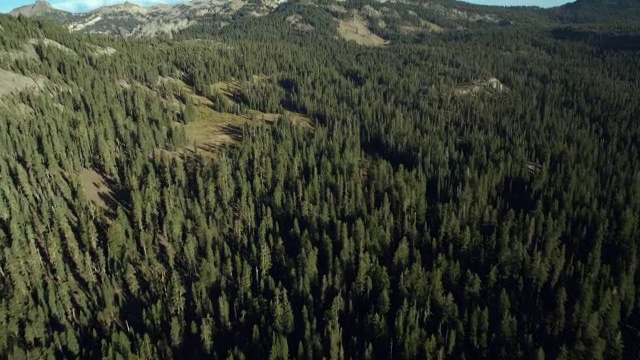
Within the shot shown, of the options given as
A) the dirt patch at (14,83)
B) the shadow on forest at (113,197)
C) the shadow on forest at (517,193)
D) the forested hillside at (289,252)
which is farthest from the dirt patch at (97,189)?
the shadow on forest at (517,193)

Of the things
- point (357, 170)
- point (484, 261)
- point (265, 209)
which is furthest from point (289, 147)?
point (484, 261)

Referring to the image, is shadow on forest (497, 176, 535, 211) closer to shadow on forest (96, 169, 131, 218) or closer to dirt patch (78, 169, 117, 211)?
shadow on forest (96, 169, 131, 218)

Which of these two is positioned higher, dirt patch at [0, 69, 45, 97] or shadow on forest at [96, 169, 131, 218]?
dirt patch at [0, 69, 45, 97]

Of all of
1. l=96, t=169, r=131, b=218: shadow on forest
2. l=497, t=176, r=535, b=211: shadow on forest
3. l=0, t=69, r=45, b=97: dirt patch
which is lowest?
l=497, t=176, r=535, b=211: shadow on forest

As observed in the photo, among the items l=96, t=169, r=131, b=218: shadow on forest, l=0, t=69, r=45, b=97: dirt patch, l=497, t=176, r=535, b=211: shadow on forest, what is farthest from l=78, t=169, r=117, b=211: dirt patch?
l=497, t=176, r=535, b=211: shadow on forest

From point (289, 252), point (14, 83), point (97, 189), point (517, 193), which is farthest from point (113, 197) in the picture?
point (517, 193)

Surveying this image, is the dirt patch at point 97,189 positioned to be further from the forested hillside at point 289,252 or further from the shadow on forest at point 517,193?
the shadow on forest at point 517,193

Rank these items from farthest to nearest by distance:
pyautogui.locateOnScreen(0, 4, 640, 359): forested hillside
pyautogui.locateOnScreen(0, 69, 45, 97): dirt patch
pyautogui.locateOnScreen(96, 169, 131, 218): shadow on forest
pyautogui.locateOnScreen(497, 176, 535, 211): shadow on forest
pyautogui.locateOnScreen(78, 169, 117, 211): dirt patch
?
pyautogui.locateOnScreen(0, 69, 45, 97): dirt patch, pyautogui.locateOnScreen(497, 176, 535, 211): shadow on forest, pyautogui.locateOnScreen(78, 169, 117, 211): dirt patch, pyautogui.locateOnScreen(96, 169, 131, 218): shadow on forest, pyautogui.locateOnScreen(0, 4, 640, 359): forested hillside

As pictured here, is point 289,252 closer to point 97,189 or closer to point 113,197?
point 113,197

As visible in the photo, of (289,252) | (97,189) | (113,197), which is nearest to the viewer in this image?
(289,252)

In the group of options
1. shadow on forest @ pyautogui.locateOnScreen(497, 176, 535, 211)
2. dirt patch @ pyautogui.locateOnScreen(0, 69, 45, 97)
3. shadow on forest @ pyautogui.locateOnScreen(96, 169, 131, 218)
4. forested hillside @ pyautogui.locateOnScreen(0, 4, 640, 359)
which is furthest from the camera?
dirt patch @ pyautogui.locateOnScreen(0, 69, 45, 97)

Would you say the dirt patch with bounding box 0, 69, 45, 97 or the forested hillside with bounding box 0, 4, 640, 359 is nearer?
the forested hillside with bounding box 0, 4, 640, 359
